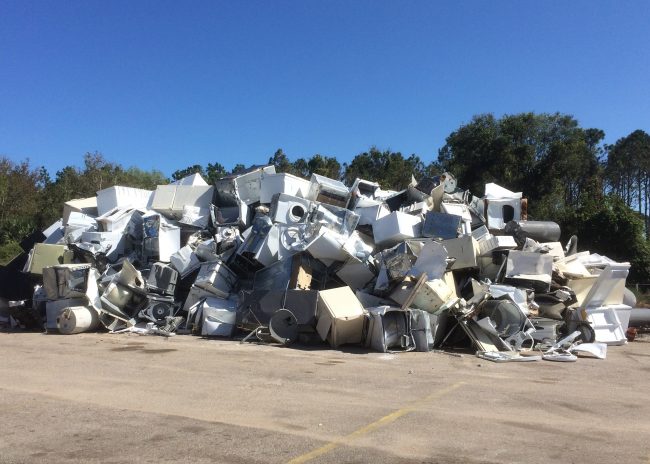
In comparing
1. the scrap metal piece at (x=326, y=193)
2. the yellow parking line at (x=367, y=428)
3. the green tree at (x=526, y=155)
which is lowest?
the yellow parking line at (x=367, y=428)

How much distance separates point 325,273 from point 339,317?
102 inches

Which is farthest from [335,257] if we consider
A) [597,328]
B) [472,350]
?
[597,328]

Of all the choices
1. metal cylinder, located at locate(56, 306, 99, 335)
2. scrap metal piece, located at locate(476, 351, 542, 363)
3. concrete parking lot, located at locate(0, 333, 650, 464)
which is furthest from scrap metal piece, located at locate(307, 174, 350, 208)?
scrap metal piece, located at locate(476, 351, 542, 363)

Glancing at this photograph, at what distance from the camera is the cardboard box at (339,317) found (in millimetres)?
9922

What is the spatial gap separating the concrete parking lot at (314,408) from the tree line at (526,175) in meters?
14.2

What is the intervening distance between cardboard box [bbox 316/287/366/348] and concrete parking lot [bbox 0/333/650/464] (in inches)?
27.3

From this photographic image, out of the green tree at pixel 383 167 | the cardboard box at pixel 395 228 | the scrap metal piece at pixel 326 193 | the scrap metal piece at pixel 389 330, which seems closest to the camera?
the scrap metal piece at pixel 389 330

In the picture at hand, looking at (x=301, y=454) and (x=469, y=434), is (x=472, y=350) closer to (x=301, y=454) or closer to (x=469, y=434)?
(x=469, y=434)

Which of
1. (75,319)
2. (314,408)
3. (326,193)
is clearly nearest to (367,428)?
(314,408)

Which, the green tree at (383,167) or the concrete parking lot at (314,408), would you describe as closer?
the concrete parking lot at (314,408)

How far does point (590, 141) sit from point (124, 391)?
38.4m

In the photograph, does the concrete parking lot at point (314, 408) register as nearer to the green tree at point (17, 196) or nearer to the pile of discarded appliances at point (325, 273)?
the pile of discarded appliances at point (325, 273)

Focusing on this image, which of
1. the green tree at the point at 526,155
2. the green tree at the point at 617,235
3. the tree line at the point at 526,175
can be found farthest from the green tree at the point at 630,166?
the green tree at the point at 617,235

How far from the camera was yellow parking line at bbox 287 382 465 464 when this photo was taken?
4.13 metres
